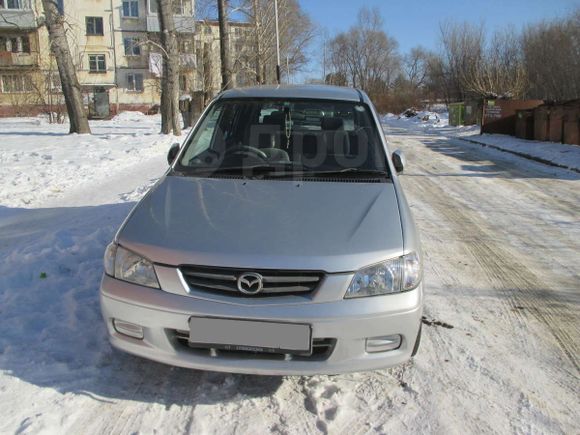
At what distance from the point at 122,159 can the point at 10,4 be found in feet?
137

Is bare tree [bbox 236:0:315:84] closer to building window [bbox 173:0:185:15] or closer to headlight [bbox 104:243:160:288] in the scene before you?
building window [bbox 173:0:185:15]

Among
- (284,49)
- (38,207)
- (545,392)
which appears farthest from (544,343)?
(284,49)

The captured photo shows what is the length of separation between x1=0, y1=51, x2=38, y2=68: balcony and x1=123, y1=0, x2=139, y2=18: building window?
884 cm

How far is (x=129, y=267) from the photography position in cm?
280

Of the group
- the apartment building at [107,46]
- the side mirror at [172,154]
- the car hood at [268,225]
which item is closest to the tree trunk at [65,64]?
the side mirror at [172,154]

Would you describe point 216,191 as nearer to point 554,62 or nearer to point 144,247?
point 144,247

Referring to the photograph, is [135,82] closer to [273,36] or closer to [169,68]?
[273,36]

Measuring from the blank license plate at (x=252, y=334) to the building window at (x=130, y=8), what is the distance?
51399 millimetres

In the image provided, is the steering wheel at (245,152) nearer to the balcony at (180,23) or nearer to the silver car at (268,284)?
the silver car at (268,284)

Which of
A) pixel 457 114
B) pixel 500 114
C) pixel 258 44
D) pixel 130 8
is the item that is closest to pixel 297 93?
pixel 500 114

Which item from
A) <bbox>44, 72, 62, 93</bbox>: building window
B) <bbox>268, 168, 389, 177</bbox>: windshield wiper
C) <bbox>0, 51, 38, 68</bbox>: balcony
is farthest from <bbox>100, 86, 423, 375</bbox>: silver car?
<bbox>0, 51, 38, 68</bbox>: balcony

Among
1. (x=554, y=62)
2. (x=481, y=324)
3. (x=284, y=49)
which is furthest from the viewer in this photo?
(x=284, y=49)

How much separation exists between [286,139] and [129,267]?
1.91m

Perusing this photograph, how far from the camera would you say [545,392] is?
9.66ft
